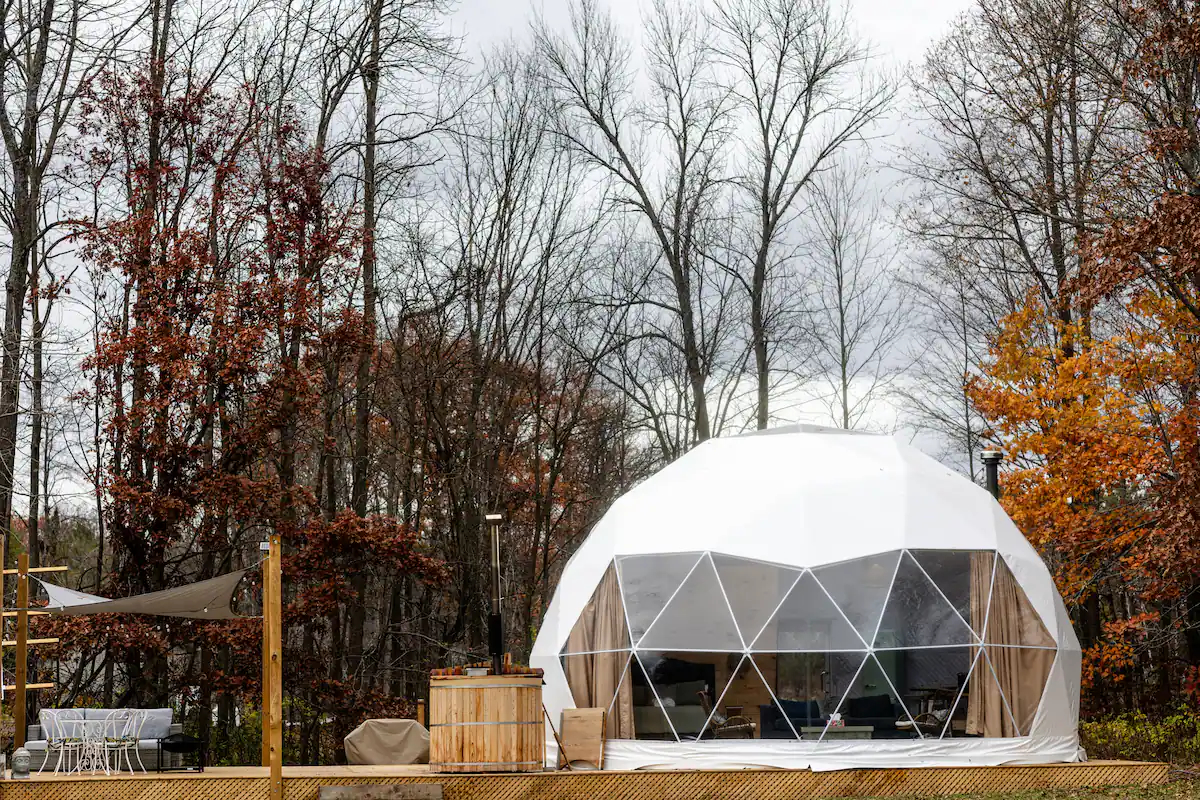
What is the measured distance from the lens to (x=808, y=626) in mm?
12531

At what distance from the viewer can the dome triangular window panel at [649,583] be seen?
516 inches

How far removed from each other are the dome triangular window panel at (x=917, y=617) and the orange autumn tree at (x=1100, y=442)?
4.01 meters

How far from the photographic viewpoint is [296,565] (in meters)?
16.0

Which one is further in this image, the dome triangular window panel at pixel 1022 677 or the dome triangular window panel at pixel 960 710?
the dome triangular window panel at pixel 1022 677

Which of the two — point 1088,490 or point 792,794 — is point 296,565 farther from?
point 1088,490

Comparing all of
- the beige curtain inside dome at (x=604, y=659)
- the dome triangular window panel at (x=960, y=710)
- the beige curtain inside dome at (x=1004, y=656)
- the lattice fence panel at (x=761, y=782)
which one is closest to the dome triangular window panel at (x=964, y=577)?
the beige curtain inside dome at (x=1004, y=656)

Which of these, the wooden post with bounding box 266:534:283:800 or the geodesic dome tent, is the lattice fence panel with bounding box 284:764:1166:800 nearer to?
the geodesic dome tent

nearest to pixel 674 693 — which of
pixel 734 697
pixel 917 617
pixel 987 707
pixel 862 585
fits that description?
pixel 734 697

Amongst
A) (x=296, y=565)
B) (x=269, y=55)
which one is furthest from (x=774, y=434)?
(x=269, y=55)

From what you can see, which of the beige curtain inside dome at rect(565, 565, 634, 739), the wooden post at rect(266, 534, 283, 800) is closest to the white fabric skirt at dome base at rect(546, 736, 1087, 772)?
the beige curtain inside dome at rect(565, 565, 634, 739)

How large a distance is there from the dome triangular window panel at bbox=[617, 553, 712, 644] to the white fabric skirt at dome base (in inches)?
48.8

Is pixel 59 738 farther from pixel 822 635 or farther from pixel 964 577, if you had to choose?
pixel 964 577

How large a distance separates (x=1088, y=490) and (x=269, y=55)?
14.6 meters

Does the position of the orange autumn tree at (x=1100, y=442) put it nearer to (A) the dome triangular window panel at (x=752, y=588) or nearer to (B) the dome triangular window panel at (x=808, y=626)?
(B) the dome triangular window panel at (x=808, y=626)
